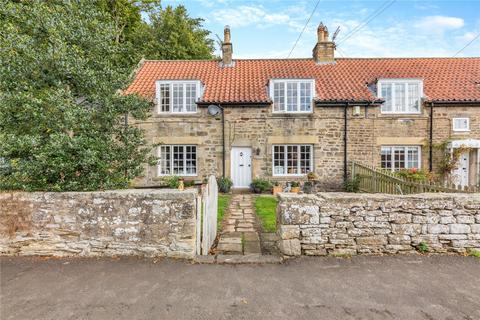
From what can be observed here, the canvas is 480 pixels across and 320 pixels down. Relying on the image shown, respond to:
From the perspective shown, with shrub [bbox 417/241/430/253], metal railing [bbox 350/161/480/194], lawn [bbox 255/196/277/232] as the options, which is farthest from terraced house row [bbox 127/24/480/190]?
shrub [bbox 417/241/430/253]

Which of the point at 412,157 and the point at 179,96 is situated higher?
the point at 179,96

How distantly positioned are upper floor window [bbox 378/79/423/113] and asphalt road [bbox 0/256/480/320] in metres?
10.7

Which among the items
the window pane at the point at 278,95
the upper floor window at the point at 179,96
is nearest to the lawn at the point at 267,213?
the window pane at the point at 278,95

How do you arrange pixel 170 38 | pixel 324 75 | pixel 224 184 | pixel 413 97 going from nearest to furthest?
pixel 224 184 → pixel 413 97 → pixel 324 75 → pixel 170 38

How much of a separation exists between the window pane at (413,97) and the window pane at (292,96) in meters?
5.99

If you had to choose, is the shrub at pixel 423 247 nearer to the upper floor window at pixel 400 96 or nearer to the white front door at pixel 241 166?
the white front door at pixel 241 166

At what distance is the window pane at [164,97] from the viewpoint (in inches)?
529

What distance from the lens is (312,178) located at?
12.4 metres

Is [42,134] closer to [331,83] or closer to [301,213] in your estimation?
[301,213]

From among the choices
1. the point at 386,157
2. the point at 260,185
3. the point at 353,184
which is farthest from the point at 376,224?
the point at 386,157

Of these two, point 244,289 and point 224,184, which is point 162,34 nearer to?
point 224,184

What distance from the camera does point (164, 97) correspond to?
13.5 metres

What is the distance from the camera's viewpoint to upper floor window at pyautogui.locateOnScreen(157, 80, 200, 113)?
13344 millimetres

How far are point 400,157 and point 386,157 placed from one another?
29.4 inches
